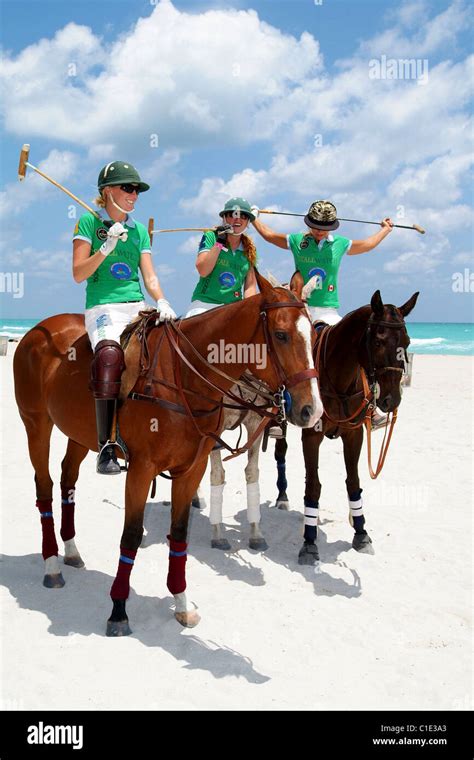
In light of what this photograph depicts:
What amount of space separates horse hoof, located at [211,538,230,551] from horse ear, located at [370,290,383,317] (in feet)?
9.83

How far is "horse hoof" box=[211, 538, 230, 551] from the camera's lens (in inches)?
255

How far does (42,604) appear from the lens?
503 cm

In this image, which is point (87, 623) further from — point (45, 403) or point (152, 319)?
point (152, 319)

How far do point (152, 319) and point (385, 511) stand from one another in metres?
4.60

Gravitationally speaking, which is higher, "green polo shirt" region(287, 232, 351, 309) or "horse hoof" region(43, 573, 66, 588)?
"green polo shirt" region(287, 232, 351, 309)

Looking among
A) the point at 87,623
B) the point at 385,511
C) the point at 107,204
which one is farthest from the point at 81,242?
the point at 385,511

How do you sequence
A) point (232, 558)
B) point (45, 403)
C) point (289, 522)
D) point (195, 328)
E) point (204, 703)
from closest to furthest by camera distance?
point (204, 703) → point (195, 328) → point (45, 403) → point (232, 558) → point (289, 522)

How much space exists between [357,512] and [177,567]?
2480 millimetres

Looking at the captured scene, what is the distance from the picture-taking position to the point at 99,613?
193 inches

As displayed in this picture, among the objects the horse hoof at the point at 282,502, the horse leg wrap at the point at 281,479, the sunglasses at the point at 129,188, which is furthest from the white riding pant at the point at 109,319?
the horse hoof at the point at 282,502

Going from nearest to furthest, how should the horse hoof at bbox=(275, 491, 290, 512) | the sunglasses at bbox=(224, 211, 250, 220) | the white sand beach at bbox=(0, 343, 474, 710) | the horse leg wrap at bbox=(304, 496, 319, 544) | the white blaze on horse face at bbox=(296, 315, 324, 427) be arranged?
the white blaze on horse face at bbox=(296, 315, 324, 427) → the white sand beach at bbox=(0, 343, 474, 710) → the sunglasses at bbox=(224, 211, 250, 220) → the horse leg wrap at bbox=(304, 496, 319, 544) → the horse hoof at bbox=(275, 491, 290, 512)

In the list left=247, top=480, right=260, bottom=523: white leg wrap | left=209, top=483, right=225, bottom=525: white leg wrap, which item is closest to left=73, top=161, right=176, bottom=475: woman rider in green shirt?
left=209, top=483, right=225, bottom=525: white leg wrap

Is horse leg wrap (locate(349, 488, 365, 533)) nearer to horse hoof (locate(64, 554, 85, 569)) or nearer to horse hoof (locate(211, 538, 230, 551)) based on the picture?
horse hoof (locate(211, 538, 230, 551))

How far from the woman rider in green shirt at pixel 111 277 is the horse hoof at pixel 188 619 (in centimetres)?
142
